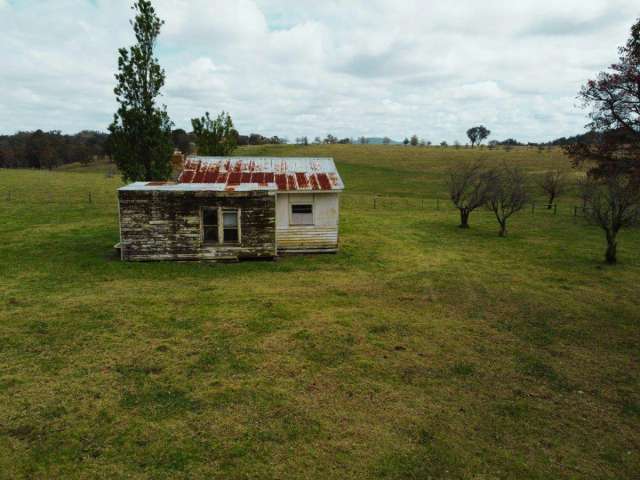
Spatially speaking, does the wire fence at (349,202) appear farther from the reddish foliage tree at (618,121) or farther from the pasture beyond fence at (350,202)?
the reddish foliage tree at (618,121)

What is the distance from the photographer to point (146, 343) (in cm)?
955

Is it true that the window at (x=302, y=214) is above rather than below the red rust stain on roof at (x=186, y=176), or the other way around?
below

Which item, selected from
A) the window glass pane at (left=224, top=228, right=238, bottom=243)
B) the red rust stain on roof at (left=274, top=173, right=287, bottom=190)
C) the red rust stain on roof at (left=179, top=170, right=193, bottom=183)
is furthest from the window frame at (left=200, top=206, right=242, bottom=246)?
the red rust stain on roof at (left=179, top=170, right=193, bottom=183)

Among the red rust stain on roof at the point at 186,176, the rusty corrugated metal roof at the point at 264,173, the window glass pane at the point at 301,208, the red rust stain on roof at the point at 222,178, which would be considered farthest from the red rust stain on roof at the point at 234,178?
the window glass pane at the point at 301,208

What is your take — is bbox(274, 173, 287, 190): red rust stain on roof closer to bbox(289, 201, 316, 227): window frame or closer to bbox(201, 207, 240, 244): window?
bbox(289, 201, 316, 227): window frame

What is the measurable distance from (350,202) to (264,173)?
18249 mm

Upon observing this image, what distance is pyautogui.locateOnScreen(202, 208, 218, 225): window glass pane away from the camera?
16.3 meters

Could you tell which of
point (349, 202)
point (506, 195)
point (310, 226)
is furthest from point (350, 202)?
point (310, 226)

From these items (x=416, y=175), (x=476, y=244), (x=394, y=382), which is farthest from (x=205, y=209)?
(x=416, y=175)

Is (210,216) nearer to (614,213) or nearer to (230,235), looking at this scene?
(230,235)

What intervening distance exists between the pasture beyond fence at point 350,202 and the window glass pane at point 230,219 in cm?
1822

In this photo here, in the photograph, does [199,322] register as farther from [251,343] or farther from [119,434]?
[119,434]

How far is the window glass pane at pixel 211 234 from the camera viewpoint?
1650 centimetres

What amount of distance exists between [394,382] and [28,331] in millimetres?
8306
